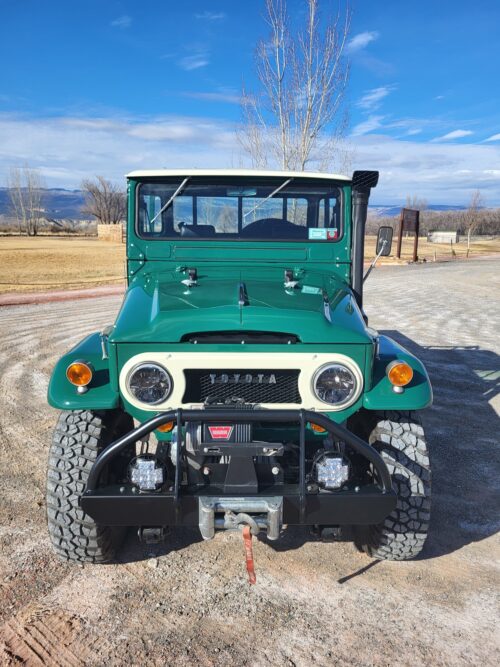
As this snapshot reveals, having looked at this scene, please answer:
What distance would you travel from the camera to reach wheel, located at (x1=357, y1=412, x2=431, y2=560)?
3.09m

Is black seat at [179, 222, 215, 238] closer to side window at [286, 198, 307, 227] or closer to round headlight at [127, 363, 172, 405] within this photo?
side window at [286, 198, 307, 227]

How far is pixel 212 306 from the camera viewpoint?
310 centimetres

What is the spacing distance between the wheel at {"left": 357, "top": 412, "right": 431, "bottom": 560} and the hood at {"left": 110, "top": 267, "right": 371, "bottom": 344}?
0.60m

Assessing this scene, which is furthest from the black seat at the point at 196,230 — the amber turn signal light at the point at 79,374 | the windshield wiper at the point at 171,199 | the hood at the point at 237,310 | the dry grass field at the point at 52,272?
the dry grass field at the point at 52,272

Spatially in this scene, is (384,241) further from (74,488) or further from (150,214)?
(74,488)

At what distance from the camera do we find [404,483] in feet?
10.1

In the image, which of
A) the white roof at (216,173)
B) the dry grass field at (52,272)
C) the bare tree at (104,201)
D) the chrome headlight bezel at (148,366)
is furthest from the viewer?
the bare tree at (104,201)

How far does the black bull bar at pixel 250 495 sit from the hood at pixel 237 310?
47cm

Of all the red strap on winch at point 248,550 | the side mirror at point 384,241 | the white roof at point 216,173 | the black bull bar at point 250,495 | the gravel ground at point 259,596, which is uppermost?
the white roof at point 216,173

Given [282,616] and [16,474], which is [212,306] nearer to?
[282,616]

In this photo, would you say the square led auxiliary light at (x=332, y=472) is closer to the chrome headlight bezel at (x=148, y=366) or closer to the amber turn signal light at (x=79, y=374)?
the chrome headlight bezel at (x=148, y=366)

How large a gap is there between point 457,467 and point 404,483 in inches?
67.9

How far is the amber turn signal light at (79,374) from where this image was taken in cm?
303

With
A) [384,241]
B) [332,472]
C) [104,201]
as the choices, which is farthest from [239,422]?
[104,201]
